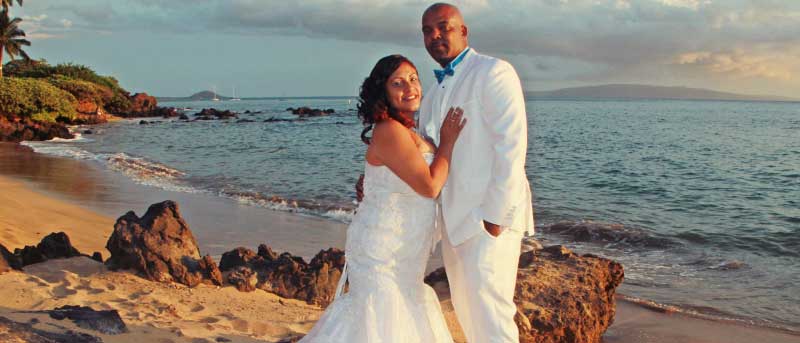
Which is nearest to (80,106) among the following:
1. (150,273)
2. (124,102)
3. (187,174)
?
(124,102)

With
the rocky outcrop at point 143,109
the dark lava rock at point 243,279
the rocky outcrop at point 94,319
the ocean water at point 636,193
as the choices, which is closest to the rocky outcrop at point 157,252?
the dark lava rock at point 243,279

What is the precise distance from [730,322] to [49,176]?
48.2 feet

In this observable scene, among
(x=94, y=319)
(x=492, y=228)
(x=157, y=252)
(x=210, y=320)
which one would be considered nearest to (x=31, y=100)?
(x=157, y=252)

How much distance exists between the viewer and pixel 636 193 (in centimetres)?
1728

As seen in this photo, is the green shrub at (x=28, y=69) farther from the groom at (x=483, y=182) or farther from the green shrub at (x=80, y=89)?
the groom at (x=483, y=182)

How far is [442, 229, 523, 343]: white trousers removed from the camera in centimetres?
331

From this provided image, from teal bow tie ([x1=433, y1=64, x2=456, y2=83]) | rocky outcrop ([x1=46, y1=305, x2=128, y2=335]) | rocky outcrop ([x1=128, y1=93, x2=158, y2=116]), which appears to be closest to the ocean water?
teal bow tie ([x1=433, y1=64, x2=456, y2=83])

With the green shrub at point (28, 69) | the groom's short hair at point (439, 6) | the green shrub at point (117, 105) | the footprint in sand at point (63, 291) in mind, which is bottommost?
the footprint in sand at point (63, 291)

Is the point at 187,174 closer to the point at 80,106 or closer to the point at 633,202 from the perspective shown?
the point at 633,202

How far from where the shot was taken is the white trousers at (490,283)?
3.31 meters

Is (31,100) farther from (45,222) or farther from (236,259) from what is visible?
(236,259)

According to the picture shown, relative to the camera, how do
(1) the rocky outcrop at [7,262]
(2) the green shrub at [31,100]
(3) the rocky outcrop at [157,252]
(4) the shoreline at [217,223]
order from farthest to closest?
(2) the green shrub at [31,100] < (4) the shoreline at [217,223] < (3) the rocky outcrop at [157,252] < (1) the rocky outcrop at [7,262]

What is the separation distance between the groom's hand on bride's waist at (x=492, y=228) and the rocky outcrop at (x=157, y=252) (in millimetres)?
3258

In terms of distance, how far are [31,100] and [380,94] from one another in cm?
3387
